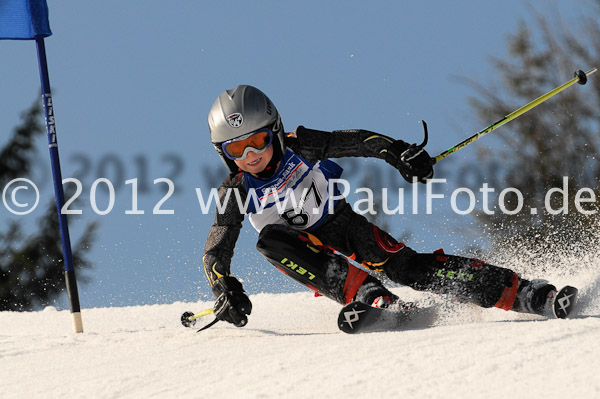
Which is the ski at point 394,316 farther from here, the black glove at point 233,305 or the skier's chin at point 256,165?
the skier's chin at point 256,165

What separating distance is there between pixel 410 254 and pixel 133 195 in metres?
2.67

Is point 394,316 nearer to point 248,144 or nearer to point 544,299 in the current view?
point 544,299

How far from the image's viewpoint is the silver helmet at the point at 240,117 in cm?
405

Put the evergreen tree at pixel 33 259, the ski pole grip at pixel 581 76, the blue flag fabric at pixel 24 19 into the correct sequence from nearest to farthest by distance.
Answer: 1. the ski pole grip at pixel 581 76
2. the blue flag fabric at pixel 24 19
3. the evergreen tree at pixel 33 259

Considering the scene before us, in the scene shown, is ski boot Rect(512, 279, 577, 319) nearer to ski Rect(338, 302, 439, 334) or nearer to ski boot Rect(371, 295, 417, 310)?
ski Rect(338, 302, 439, 334)

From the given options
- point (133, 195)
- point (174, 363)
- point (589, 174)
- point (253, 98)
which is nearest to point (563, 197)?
point (589, 174)

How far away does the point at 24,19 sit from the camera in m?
5.89

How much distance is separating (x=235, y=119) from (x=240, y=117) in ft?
0.10

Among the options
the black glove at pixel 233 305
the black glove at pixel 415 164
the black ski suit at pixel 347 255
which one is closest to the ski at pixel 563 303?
the black ski suit at pixel 347 255

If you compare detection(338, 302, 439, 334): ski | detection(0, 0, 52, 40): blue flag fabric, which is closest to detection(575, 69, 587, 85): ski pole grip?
detection(338, 302, 439, 334): ski

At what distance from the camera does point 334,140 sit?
14.0 feet

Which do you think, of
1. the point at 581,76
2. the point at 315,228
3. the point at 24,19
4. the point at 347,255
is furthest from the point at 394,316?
the point at 24,19

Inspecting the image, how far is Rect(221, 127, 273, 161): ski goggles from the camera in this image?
407 cm

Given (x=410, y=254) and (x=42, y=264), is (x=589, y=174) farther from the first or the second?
(x=42, y=264)
